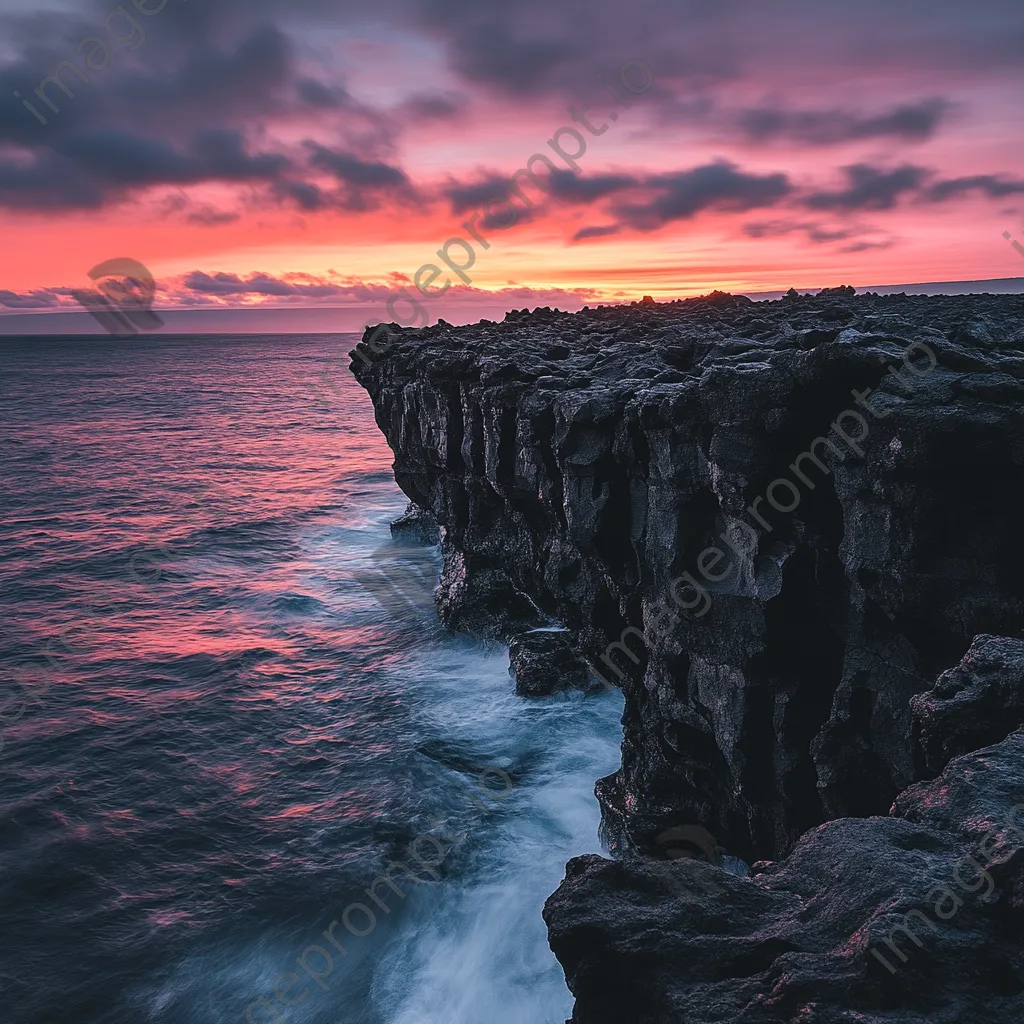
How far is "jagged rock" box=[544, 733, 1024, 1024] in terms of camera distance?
687cm

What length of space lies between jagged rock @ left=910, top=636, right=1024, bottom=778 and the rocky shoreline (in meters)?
0.04

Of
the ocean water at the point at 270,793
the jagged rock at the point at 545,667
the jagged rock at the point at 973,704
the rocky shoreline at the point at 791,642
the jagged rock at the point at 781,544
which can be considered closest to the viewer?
the rocky shoreline at the point at 791,642

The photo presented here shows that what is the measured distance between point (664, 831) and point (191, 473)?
79499 mm

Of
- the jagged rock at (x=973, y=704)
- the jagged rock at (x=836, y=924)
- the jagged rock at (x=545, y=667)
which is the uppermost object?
the jagged rock at (x=973, y=704)

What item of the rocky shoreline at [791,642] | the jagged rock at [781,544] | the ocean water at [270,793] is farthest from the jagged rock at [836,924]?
the ocean water at [270,793]

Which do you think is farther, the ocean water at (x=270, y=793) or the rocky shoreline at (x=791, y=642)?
the ocean water at (x=270, y=793)

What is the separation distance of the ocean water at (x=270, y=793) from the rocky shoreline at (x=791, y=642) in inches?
200

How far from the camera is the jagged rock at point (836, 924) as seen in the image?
687cm

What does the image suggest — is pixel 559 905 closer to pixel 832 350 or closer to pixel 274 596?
pixel 832 350

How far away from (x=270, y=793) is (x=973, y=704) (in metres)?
26.6

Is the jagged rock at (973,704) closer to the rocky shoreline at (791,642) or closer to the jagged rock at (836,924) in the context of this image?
the rocky shoreline at (791,642)

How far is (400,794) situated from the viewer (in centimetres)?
2862

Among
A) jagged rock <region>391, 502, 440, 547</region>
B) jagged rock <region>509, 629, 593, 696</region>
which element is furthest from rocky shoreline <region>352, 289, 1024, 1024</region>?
jagged rock <region>391, 502, 440, 547</region>

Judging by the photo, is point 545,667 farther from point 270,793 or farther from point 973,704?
point 973,704
